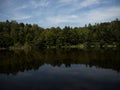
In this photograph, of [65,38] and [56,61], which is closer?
[56,61]

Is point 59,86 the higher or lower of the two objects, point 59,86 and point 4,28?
the lower

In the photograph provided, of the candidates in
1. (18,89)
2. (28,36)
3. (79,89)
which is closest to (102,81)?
(79,89)

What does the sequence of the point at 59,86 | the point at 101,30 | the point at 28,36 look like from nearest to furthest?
the point at 59,86 → the point at 101,30 → the point at 28,36

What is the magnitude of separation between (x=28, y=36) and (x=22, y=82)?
272 feet

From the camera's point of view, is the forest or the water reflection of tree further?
the forest

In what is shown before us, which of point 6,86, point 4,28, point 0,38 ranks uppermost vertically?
point 4,28

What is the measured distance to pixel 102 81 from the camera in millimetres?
21953

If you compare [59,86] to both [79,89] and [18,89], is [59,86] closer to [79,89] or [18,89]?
[79,89]

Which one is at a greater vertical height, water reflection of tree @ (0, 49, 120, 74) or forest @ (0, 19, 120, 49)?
forest @ (0, 19, 120, 49)

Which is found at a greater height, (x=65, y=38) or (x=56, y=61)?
(x=65, y=38)

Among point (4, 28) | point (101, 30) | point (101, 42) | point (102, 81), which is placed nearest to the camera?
point (102, 81)

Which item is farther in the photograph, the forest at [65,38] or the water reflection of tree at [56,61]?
the forest at [65,38]

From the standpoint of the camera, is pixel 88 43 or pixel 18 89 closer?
pixel 18 89

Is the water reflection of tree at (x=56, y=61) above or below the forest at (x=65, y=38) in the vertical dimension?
below
